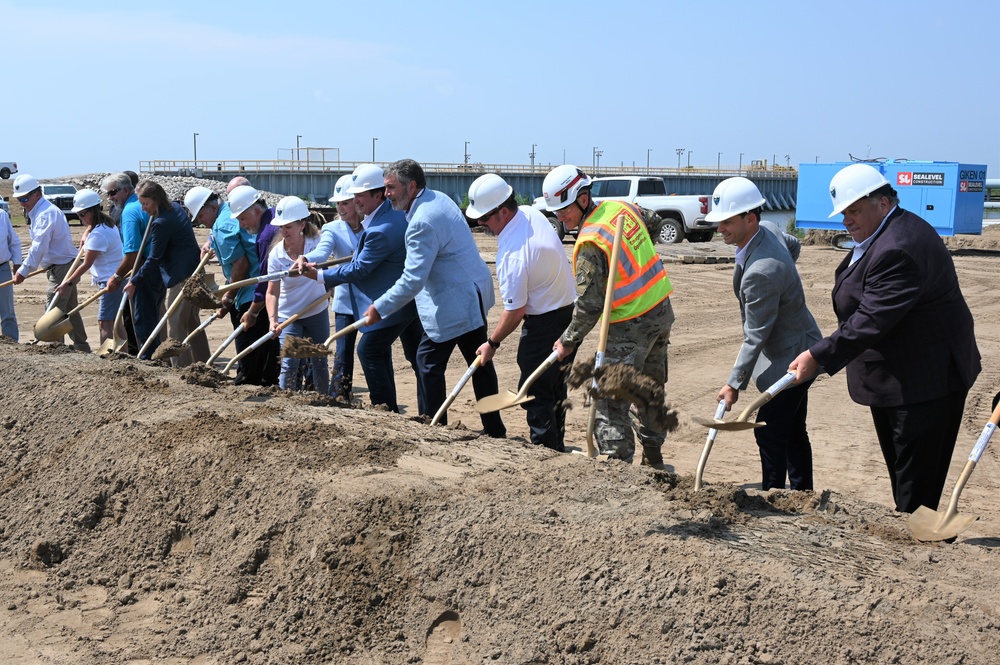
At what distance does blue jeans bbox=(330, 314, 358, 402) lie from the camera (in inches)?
250

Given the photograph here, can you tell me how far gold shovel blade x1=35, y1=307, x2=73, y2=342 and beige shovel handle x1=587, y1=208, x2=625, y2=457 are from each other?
556 cm

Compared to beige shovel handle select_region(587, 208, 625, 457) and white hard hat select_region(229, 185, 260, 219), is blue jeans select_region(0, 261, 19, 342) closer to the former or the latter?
white hard hat select_region(229, 185, 260, 219)

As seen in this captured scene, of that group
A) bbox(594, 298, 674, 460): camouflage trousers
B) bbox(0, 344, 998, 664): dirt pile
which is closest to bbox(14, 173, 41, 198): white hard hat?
bbox(0, 344, 998, 664): dirt pile

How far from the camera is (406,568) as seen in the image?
353 cm

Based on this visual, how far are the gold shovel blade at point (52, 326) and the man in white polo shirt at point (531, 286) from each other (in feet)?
15.5

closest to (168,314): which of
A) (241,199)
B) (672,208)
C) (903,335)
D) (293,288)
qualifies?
(241,199)

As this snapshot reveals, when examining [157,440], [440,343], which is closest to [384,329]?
[440,343]

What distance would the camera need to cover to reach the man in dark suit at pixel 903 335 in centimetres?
363

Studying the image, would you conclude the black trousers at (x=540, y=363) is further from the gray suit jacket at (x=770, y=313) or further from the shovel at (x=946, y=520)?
the shovel at (x=946, y=520)

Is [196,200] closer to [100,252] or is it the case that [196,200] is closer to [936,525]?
[100,252]

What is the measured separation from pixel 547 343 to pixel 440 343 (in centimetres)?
66

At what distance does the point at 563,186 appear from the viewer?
15.3 feet

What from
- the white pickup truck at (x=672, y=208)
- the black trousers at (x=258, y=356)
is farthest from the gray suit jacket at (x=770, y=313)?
the white pickup truck at (x=672, y=208)

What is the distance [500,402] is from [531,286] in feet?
2.16
